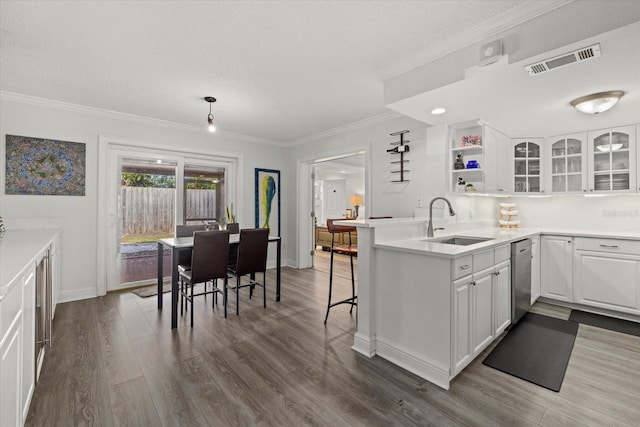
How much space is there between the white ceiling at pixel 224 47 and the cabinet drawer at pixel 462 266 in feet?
5.23

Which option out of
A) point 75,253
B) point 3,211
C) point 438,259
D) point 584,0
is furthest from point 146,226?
point 584,0

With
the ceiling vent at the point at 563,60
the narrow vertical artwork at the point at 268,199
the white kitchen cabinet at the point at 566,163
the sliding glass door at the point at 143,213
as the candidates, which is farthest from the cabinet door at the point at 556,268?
the sliding glass door at the point at 143,213

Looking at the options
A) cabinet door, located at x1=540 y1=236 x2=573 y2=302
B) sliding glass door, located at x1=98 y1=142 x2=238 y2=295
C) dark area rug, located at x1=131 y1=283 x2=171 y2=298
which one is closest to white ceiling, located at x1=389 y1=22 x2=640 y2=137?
cabinet door, located at x1=540 y1=236 x2=573 y2=302

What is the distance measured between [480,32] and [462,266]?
1.64 meters

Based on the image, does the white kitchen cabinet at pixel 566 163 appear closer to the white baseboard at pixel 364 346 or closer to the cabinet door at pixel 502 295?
the cabinet door at pixel 502 295

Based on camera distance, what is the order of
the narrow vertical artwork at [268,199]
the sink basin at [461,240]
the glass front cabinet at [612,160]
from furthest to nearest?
1. the narrow vertical artwork at [268,199]
2. the glass front cabinet at [612,160]
3. the sink basin at [461,240]

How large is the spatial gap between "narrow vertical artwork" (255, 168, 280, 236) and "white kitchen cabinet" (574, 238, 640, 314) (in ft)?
14.5

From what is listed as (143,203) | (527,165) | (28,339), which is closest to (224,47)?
(28,339)

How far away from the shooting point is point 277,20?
80.1 inches

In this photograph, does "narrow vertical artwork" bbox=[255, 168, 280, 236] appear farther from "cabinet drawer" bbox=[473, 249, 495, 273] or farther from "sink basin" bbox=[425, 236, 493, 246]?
"cabinet drawer" bbox=[473, 249, 495, 273]

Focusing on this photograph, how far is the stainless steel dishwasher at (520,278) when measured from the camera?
2.76 m

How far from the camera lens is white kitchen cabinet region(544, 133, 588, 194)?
11.9 ft

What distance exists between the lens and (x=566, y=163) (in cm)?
376

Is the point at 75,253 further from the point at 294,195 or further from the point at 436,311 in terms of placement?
the point at 436,311
